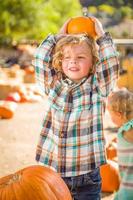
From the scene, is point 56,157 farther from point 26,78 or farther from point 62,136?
point 26,78

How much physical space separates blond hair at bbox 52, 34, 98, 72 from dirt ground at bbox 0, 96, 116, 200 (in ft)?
5.02

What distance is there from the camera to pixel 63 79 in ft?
11.6

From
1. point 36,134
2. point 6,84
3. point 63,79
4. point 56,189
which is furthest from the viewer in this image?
point 6,84

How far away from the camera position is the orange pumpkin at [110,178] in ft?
15.5

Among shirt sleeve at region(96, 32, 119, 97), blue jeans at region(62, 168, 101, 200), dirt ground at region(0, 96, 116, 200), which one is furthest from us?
dirt ground at region(0, 96, 116, 200)

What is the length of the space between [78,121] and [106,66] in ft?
1.33

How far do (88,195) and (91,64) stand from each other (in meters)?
0.83

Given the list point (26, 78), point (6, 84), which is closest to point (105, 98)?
point (6, 84)

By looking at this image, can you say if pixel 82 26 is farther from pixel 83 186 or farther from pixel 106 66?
pixel 83 186

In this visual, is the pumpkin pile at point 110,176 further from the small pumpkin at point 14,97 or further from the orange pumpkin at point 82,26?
the small pumpkin at point 14,97

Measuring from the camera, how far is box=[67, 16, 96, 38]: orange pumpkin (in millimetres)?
3525

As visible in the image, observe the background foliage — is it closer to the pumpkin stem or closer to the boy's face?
the boy's face

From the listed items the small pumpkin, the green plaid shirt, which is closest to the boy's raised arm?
the green plaid shirt

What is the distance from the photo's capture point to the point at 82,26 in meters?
3.53
